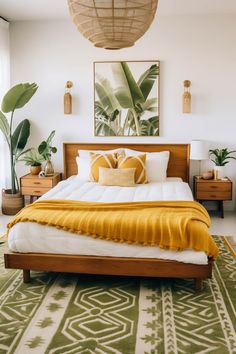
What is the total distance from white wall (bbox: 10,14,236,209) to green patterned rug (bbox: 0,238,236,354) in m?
2.48

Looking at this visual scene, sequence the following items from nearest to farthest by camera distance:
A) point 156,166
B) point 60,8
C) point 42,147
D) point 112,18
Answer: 1. point 112,18
2. point 60,8
3. point 156,166
4. point 42,147

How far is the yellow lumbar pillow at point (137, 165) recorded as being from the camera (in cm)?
505

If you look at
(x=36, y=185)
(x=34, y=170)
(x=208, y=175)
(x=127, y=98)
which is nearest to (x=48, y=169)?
(x=34, y=170)

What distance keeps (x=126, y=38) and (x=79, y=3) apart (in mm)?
331

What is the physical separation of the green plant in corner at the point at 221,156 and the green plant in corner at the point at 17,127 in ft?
8.33

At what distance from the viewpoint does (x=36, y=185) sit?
17.8 ft

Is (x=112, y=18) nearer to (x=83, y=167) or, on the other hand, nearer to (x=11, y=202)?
(x=83, y=167)

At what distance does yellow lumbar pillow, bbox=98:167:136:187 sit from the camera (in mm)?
4879

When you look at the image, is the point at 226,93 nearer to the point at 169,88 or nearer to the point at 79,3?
the point at 169,88

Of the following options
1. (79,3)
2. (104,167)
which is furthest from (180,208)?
(79,3)

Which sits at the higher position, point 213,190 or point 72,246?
point 213,190

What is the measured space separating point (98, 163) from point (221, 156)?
1634 millimetres

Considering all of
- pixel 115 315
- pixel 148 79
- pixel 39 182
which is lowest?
pixel 115 315

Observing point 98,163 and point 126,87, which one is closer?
point 98,163
